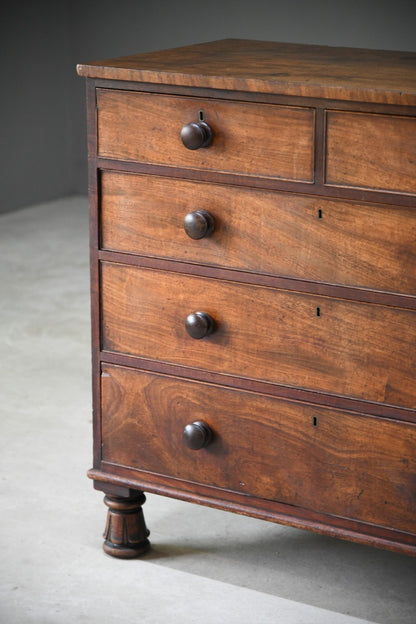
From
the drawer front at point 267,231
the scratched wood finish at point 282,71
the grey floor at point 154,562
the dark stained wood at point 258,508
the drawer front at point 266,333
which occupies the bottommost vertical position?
the grey floor at point 154,562

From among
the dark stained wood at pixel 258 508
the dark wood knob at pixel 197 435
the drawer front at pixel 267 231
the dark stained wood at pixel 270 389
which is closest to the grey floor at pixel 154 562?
the dark stained wood at pixel 258 508

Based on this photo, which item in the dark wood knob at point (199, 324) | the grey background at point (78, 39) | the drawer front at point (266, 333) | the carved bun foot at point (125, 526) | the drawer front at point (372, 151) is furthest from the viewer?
the grey background at point (78, 39)

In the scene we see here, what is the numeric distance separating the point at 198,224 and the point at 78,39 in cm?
483

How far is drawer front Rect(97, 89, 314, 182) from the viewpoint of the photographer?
75.2 inches

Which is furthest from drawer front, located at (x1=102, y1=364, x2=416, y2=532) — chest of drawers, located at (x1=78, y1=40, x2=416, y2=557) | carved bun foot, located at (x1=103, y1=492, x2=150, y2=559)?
carved bun foot, located at (x1=103, y1=492, x2=150, y2=559)

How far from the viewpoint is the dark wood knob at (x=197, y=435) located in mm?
2139

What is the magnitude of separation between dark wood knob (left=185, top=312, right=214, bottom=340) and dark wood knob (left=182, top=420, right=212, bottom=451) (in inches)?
7.7

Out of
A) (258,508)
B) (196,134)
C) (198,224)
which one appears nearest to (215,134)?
(196,134)

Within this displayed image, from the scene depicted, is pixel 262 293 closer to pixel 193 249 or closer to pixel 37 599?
pixel 193 249

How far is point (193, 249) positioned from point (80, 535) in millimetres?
815

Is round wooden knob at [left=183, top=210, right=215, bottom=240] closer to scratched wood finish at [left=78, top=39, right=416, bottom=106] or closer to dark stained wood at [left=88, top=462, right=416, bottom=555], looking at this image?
scratched wood finish at [left=78, top=39, right=416, bottom=106]

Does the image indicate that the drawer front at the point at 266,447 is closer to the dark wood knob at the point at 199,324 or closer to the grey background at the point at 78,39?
the dark wood knob at the point at 199,324

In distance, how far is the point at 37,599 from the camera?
2.17 meters

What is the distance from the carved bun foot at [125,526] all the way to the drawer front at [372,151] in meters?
0.91
